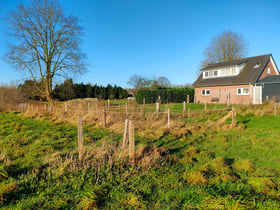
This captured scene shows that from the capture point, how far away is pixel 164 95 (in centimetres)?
2869

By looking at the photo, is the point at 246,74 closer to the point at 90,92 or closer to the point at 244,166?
the point at 244,166

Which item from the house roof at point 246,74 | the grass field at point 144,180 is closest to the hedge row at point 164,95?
the house roof at point 246,74

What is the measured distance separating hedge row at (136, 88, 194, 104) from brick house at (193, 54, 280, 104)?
92.5 inches

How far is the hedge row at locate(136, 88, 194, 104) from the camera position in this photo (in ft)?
91.4

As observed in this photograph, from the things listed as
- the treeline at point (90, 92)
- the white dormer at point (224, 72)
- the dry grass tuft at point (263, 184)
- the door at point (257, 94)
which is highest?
the white dormer at point (224, 72)

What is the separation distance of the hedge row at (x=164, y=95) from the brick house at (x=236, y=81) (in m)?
2.35

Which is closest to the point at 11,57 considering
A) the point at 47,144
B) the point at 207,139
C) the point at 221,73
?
the point at 47,144

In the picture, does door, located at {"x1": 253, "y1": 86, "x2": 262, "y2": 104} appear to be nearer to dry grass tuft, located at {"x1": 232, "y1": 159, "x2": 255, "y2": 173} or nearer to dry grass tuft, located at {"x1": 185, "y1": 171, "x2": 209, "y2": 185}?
dry grass tuft, located at {"x1": 232, "y1": 159, "x2": 255, "y2": 173}

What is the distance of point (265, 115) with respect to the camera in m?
13.1

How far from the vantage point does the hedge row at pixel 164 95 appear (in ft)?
91.4

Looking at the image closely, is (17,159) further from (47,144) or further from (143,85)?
(143,85)

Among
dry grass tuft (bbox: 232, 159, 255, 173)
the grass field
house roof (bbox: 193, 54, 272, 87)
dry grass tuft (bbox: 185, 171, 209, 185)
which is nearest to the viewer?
the grass field

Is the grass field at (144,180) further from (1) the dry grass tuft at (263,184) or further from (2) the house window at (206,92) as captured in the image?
(2) the house window at (206,92)

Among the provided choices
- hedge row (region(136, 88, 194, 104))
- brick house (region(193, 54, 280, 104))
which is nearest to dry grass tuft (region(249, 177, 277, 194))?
brick house (region(193, 54, 280, 104))
